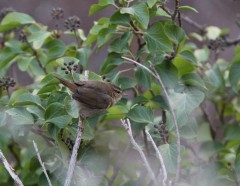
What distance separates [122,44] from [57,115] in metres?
0.57

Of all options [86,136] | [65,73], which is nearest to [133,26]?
[65,73]

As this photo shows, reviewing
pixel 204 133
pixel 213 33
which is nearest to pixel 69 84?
pixel 204 133

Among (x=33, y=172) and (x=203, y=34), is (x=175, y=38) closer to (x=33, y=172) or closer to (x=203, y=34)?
(x=33, y=172)

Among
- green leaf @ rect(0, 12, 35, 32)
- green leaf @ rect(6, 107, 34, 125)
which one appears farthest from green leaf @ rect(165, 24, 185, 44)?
green leaf @ rect(0, 12, 35, 32)

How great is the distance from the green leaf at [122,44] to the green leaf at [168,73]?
197 millimetres

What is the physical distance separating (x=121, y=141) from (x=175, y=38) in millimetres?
788

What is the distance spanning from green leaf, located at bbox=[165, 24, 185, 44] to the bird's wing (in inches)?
17.1

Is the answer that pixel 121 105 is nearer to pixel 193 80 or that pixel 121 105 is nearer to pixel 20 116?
pixel 193 80

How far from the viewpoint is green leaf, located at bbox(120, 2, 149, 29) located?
300 centimetres

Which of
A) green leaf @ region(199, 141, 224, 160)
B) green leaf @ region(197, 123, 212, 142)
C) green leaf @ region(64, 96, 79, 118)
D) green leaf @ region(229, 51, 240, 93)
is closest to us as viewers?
green leaf @ region(64, 96, 79, 118)

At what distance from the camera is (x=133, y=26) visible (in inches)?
127

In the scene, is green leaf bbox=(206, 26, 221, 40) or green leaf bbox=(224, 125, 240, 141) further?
green leaf bbox=(206, 26, 221, 40)

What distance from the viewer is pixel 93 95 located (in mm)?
3043

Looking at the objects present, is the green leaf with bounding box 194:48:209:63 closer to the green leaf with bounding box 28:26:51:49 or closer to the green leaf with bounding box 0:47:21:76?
the green leaf with bounding box 28:26:51:49
